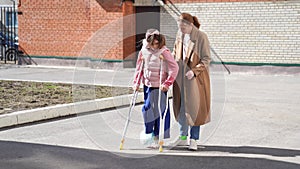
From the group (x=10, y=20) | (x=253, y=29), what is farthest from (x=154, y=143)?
(x=10, y=20)

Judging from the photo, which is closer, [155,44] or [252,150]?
[155,44]

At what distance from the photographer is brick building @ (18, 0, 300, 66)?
62.4 feet

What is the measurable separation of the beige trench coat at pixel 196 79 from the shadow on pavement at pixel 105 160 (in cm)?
63

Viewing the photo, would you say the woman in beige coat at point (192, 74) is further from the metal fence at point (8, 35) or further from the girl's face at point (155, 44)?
the metal fence at point (8, 35)

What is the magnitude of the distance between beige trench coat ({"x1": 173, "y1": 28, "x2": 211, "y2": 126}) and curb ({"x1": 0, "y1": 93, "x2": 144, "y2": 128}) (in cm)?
320

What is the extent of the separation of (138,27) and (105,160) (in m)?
14.9

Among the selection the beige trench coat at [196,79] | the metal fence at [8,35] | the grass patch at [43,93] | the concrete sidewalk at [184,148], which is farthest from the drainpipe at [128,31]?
the beige trench coat at [196,79]

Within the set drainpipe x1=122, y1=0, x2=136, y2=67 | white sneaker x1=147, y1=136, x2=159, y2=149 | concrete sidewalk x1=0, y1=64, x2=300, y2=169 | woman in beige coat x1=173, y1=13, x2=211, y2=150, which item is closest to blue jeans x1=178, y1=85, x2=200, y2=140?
woman in beige coat x1=173, y1=13, x2=211, y2=150

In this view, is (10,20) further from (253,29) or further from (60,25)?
(253,29)

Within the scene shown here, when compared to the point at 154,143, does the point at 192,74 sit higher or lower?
higher

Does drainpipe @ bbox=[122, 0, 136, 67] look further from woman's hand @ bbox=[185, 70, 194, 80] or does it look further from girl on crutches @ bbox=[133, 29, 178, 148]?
woman's hand @ bbox=[185, 70, 194, 80]

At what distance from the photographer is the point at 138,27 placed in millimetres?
21469

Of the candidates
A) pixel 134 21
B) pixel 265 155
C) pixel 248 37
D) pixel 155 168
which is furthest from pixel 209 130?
pixel 134 21

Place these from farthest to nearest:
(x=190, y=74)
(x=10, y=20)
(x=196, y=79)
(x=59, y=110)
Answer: (x=10, y=20), (x=59, y=110), (x=196, y=79), (x=190, y=74)
